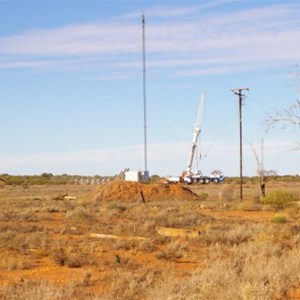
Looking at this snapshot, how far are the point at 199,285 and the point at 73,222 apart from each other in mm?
17486

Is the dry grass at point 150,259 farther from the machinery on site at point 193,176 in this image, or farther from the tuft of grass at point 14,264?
the machinery on site at point 193,176

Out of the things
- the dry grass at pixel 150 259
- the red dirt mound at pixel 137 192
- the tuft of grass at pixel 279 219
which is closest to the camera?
the dry grass at pixel 150 259

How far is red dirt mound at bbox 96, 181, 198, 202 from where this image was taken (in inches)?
1919

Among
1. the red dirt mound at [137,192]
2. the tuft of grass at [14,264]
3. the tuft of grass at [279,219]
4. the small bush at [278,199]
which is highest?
the red dirt mound at [137,192]

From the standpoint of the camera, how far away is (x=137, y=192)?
4938 centimetres

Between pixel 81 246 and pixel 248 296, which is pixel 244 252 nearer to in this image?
pixel 81 246

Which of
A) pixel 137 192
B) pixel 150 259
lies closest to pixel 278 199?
pixel 137 192

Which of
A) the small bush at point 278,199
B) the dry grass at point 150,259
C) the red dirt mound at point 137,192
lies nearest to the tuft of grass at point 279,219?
the dry grass at point 150,259

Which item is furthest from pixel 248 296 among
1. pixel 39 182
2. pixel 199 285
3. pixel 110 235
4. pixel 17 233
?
pixel 39 182

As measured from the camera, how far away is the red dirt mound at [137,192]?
48.8m

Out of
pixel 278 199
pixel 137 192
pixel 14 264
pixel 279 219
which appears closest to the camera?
pixel 14 264

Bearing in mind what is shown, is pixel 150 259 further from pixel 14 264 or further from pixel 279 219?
pixel 279 219

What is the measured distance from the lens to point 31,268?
16.2 metres

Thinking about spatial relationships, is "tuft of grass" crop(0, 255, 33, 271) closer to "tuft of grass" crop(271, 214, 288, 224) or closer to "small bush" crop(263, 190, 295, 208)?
"tuft of grass" crop(271, 214, 288, 224)
